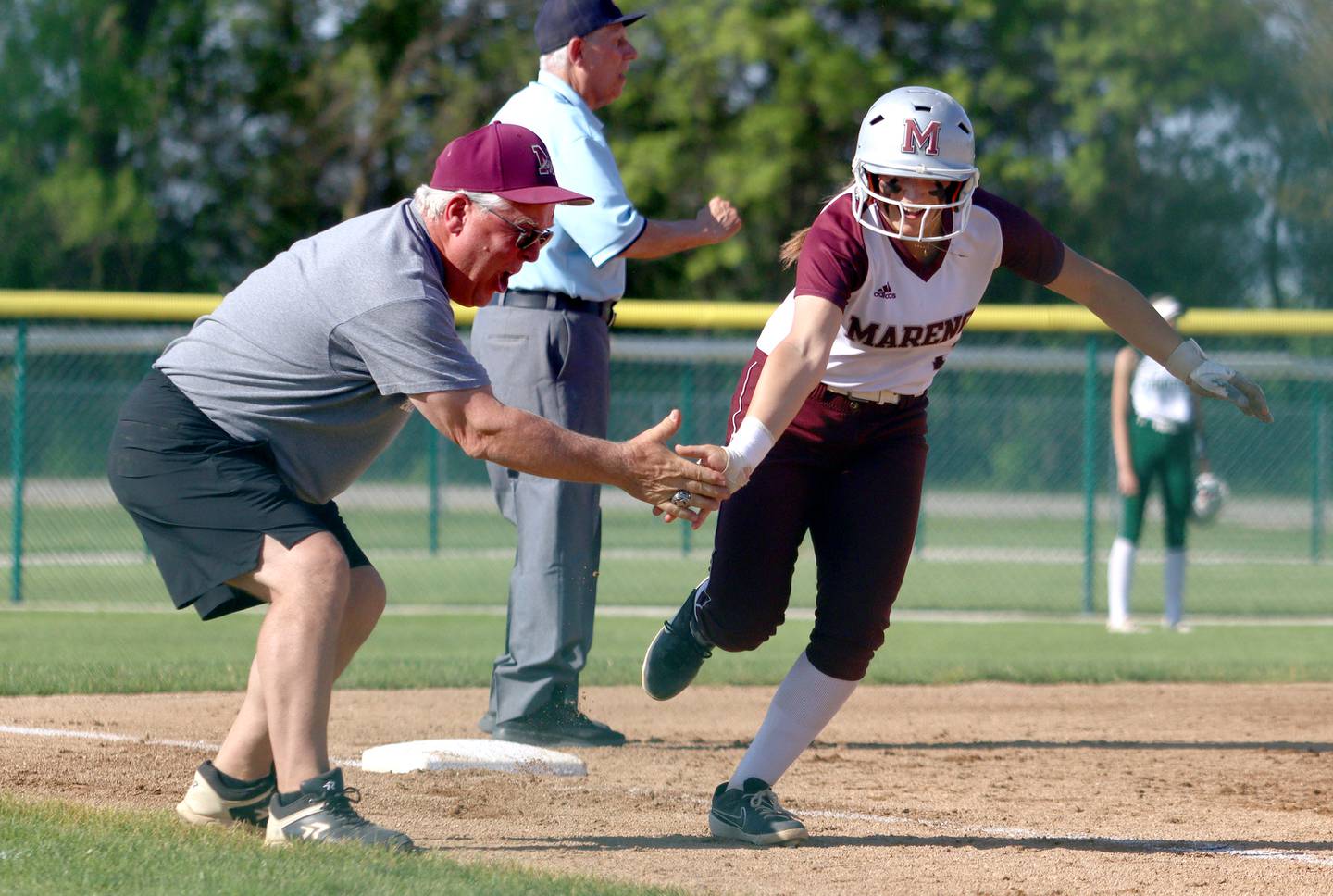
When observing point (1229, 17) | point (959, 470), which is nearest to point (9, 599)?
point (959, 470)

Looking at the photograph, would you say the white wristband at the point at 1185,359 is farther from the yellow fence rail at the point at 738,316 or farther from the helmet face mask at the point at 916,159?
the yellow fence rail at the point at 738,316

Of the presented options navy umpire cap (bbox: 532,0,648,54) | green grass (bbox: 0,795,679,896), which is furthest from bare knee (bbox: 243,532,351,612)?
navy umpire cap (bbox: 532,0,648,54)

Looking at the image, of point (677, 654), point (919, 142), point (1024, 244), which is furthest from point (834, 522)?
point (919, 142)

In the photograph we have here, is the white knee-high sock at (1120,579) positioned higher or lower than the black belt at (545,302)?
lower

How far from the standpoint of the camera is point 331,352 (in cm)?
382

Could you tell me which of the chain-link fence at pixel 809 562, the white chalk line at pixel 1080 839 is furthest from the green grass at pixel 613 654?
the white chalk line at pixel 1080 839

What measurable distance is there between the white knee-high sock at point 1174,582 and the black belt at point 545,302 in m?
5.69

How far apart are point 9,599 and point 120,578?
119cm

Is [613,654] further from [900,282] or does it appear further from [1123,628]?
→ [900,282]

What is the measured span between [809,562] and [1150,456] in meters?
5.75

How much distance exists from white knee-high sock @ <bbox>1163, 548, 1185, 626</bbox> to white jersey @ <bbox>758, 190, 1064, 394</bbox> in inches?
244

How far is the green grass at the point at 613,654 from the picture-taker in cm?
752

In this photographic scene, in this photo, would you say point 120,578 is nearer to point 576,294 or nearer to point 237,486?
point 576,294

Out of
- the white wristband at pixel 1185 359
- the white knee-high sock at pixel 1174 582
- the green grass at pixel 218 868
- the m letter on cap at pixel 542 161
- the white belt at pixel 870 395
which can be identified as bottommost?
the white knee-high sock at pixel 1174 582
